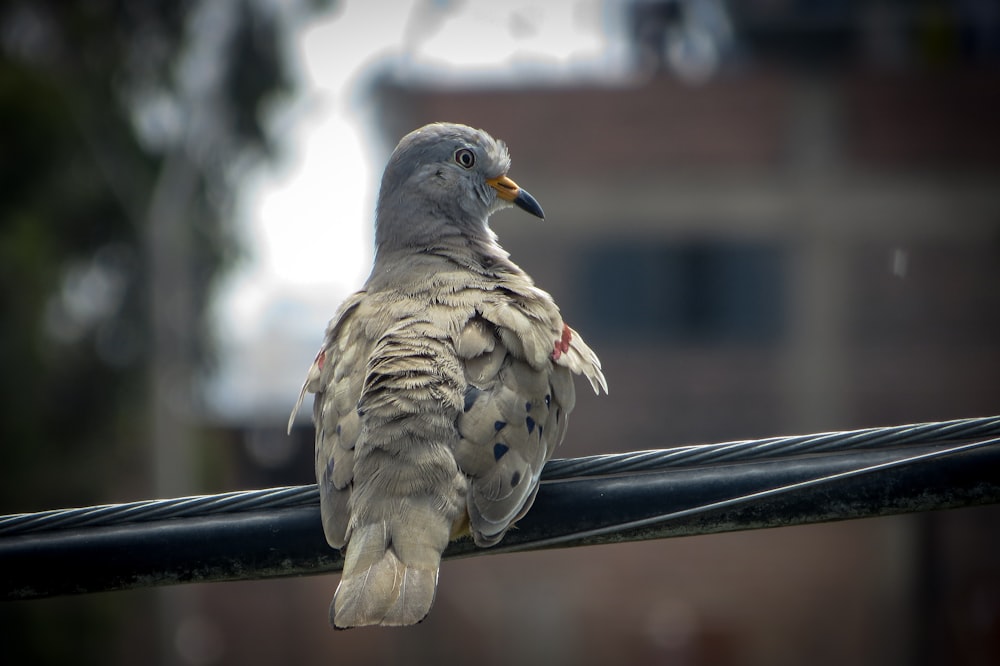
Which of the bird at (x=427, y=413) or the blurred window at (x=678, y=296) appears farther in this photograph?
the blurred window at (x=678, y=296)

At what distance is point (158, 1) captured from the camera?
66.6 ft

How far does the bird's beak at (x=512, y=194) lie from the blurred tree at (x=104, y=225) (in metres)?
9.85

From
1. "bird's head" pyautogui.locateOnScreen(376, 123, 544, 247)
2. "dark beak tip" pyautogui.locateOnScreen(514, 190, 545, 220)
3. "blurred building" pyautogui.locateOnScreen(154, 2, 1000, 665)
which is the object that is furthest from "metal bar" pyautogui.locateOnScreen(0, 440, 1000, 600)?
"blurred building" pyautogui.locateOnScreen(154, 2, 1000, 665)

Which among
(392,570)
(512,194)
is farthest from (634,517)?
(512,194)

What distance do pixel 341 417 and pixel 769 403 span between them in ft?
49.6

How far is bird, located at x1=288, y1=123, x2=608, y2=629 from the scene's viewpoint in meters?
3.17

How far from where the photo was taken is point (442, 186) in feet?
16.7

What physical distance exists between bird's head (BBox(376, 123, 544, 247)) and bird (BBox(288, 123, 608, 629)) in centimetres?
31

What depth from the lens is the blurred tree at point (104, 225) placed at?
46.4 feet

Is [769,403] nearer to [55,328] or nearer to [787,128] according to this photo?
[787,128]

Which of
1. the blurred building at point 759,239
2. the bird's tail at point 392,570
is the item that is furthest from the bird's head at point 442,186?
the blurred building at point 759,239

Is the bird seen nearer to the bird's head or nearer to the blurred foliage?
the bird's head

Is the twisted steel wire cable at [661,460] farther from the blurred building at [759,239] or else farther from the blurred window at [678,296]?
the blurred window at [678,296]

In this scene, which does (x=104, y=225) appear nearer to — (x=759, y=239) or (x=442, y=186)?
(x=759, y=239)
